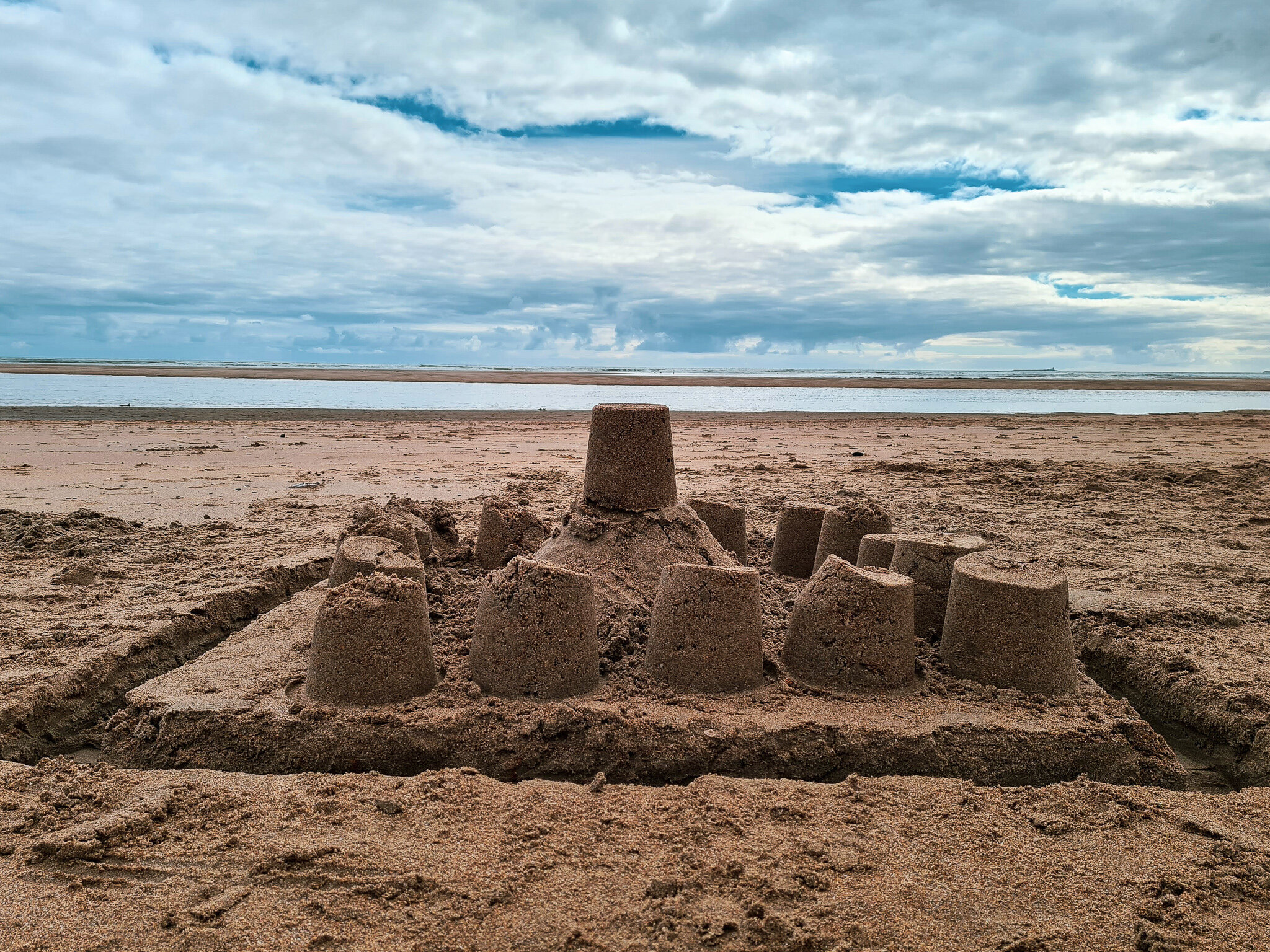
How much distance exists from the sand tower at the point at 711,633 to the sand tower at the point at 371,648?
0.93m

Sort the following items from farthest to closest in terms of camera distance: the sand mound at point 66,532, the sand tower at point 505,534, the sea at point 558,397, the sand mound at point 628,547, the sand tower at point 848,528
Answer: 1. the sea at point 558,397
2. the sand mound at point 66,532
3. the sand tower at point 505,534
4. the sand tower at point 848,528
5. the sand mound at point 628,547

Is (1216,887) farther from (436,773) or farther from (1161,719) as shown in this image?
(436,773)

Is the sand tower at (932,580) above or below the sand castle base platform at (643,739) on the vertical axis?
above

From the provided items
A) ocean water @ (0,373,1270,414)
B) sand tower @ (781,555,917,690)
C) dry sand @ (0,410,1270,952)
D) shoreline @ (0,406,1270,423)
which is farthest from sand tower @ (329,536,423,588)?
ocean water @ (0,373,1270,414)

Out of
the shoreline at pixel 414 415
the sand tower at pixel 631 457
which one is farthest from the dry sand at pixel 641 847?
the shoreline at pixel 414 415

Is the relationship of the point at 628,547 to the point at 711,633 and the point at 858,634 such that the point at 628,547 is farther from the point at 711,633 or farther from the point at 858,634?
the point at 858,634

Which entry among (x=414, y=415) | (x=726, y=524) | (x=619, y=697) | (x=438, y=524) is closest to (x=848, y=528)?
(x=726, y=524)

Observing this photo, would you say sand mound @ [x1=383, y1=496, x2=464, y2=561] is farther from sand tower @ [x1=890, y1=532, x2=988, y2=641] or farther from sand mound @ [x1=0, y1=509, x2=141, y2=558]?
sand tower @ [x1=890, y1=532, x2=988, y2=641]

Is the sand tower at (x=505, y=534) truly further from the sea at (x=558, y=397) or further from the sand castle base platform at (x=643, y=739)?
the sea at (x=558, y=397)

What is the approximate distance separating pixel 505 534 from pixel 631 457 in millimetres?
1220

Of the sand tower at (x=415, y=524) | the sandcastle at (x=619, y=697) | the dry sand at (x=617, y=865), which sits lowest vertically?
the dry sand at (x=617, y=865)

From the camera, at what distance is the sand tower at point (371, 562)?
3.43 meters

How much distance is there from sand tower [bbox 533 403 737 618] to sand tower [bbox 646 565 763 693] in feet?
2.23

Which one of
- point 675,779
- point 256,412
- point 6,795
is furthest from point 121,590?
point 256,412
